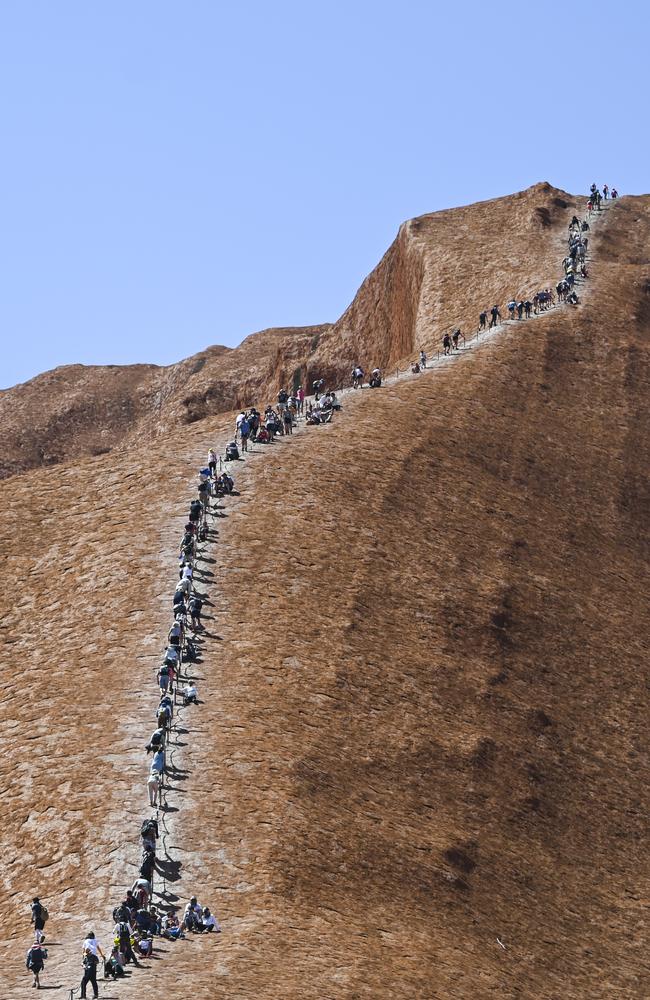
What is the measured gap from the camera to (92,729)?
180ft

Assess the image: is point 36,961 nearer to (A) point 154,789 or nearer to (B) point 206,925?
(B) point 206,925

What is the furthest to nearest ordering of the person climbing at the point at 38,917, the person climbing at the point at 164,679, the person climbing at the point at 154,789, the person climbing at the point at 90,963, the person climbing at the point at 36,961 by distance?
the person climbing at the point at 164,679
the person climbing at the point at 154,789
the person climbing at the point at 38,917
the person climbing at the point at 36,961
the person climbing at the point at 90,963

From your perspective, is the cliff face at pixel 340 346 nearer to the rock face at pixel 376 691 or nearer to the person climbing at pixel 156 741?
the rock face at pixel 376 691

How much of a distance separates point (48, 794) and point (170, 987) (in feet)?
46.5

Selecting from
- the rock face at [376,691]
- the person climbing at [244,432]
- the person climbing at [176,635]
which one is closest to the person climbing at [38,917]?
the rock face at [376,691]

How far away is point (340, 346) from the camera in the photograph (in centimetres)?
12350

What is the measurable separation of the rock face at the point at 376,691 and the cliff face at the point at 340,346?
13.5 metres

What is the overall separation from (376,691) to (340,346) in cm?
6654

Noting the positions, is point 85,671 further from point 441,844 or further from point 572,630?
point 572,630

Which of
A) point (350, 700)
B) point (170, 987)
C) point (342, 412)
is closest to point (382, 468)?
point (342, 412)

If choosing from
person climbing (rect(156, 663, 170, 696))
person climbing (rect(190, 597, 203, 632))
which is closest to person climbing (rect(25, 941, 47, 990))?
person climbing (rect(156, 663, 170, 696))

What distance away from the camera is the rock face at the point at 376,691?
4709 centimetres

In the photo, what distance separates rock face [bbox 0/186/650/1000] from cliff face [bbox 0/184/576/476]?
13522 mm

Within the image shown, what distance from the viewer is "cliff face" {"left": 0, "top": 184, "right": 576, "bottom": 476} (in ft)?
352
